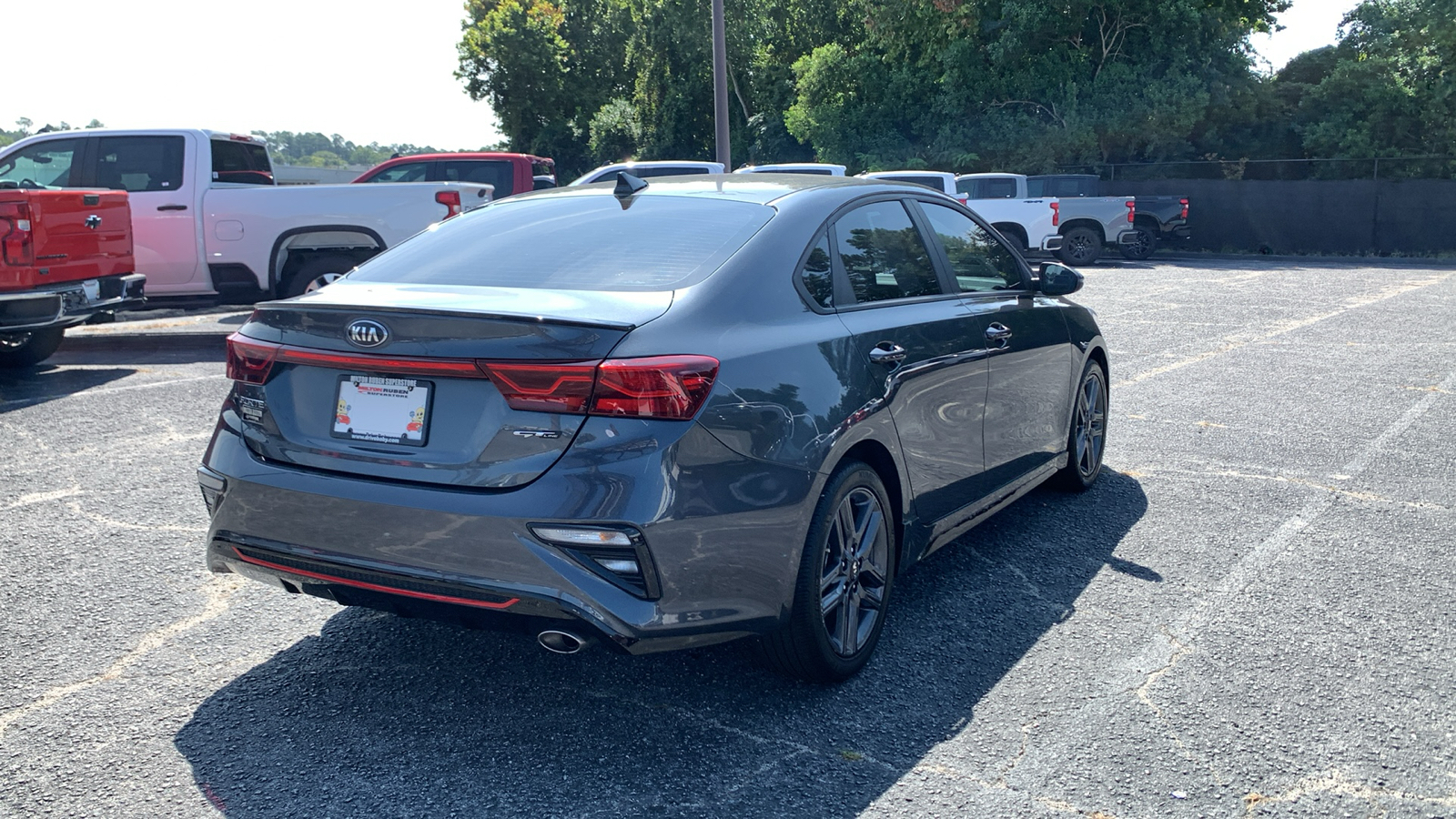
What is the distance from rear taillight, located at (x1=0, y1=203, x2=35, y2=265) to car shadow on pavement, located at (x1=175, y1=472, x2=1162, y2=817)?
20.3 feet

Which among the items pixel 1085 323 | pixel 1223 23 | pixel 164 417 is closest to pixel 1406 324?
pixel 1085 323

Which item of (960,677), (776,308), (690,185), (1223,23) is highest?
(1223,23)

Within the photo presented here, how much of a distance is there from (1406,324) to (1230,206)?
16.0 m

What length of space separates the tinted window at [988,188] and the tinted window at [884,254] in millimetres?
20262

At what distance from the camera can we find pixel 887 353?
404cm

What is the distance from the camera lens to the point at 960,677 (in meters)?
3.88

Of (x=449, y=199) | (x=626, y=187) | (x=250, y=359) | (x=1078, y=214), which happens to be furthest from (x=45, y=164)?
(x=1078, y=214)

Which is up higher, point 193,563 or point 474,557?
point 474,557

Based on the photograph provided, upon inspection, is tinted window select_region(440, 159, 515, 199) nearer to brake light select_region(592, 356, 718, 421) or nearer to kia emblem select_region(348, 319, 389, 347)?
kia emblem select_region(348, 319, 389, 347)

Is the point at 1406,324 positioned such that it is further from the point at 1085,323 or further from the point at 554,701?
the point at 554,701

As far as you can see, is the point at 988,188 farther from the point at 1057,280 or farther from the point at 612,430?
the point at 612,430

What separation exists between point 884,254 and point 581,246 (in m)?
1.15

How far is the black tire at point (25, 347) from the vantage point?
398 inches

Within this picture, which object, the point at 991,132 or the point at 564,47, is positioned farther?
the point at 564,47
